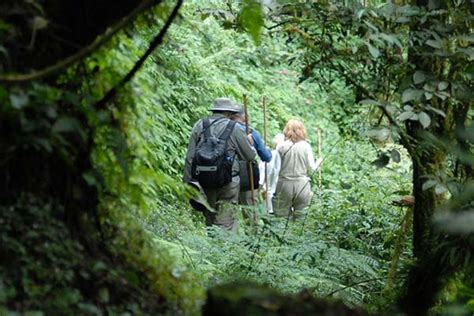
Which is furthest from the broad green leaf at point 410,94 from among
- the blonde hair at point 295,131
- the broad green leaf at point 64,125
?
the blonde hair at point 295,131

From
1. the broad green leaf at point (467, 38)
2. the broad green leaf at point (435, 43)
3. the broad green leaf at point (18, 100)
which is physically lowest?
the broad green leaf at point (18, 100)

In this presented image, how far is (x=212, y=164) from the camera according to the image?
34.1ft

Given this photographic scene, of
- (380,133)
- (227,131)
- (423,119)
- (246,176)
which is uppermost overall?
(423,119)

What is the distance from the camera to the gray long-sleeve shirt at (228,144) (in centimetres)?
1060

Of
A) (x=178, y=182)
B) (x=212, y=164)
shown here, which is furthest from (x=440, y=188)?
(x=212, y=164)

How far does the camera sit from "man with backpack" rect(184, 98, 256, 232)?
1040cm

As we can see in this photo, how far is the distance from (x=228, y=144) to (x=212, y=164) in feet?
1.31

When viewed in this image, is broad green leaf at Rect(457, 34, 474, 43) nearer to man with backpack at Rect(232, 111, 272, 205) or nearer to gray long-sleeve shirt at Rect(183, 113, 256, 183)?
gray long-sleeve shirt at Rect(183, 113, 256, 183)

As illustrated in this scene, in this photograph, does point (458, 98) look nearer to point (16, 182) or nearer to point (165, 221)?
point (16, 182)

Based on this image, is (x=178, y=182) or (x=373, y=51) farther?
(x=373, y=51)

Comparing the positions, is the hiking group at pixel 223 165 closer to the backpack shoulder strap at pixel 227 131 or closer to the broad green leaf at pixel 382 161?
the backpack shoulder strap at pixel 227 131

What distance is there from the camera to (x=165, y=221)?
912 centimetres

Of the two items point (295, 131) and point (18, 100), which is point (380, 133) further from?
point (295, 131)

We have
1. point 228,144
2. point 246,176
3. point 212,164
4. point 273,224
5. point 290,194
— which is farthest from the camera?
point 290,194
